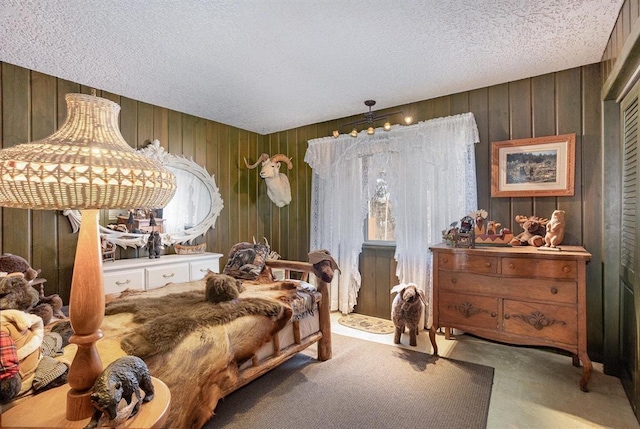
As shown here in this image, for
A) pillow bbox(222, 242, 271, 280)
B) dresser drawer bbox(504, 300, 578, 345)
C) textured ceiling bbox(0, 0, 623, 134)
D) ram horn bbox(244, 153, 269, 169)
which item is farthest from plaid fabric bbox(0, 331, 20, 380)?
ram horn bbox(244, 153, 269, 169)

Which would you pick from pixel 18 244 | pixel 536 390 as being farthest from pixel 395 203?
pixel 18 244

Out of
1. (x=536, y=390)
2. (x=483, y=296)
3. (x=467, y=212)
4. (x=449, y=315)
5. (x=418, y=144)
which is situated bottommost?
(x=536, y=390)

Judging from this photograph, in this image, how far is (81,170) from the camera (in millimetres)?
803

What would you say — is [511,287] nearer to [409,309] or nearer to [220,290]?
[409,309]

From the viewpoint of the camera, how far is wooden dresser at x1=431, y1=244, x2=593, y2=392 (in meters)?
2.19

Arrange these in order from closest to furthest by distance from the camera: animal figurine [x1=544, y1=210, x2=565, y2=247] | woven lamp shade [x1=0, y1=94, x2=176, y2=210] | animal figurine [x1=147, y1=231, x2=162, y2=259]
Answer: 1. woven lamp shade [x1=0, y1=94, x2=176, y2=210]
2. animal figurine [x1=544, y1=210, x2=565, y2=247]
3. animal figurine [x1=147, y1=231, x2=162, y2=259]

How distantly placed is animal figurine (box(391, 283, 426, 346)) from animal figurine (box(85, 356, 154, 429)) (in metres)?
2.32

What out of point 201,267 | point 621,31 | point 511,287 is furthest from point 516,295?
point 201,267

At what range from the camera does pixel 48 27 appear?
2.09 m

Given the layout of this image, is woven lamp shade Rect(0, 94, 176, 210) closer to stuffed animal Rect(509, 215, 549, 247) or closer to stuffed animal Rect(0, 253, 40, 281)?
stuffed animal Rect(0, 253, 40, 281)

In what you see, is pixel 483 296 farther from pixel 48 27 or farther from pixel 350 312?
pixel 48 27

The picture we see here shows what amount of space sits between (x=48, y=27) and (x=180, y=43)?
810 mm

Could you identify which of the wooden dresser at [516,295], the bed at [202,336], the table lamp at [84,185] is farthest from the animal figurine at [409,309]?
the table lamp at [84,185]

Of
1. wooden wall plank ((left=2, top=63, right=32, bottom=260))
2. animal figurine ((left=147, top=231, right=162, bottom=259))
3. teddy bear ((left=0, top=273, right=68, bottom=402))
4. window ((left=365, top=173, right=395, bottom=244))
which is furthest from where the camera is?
window ((left=365, top=173, right=395, bottom=244))
